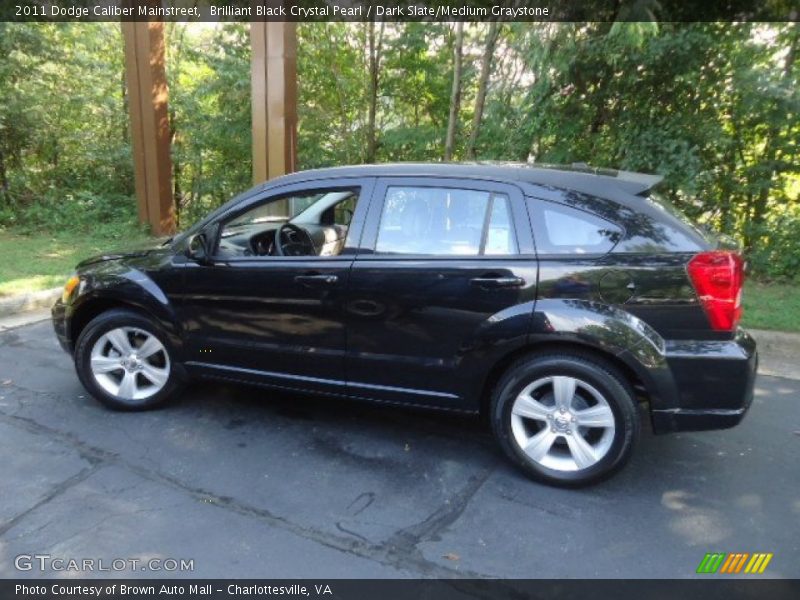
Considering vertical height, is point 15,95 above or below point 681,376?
above

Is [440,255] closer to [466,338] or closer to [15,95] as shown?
[466,338]

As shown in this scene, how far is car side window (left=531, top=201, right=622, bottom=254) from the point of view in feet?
9.99

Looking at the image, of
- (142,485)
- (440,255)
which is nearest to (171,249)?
(142,485)

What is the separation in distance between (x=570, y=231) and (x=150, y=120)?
8735mm

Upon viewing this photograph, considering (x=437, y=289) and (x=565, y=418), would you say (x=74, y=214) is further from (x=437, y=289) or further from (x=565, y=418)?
(x=565, y=418)

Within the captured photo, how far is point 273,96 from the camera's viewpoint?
8141 millimetres

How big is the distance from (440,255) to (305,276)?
79cm

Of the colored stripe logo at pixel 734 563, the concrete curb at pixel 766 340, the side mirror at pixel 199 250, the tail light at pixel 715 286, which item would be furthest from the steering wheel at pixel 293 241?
the concrete curb at pixel 766 340

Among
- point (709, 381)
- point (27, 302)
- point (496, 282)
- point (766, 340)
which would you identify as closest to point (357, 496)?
point (496, 282)

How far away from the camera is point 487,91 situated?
9.30 meters

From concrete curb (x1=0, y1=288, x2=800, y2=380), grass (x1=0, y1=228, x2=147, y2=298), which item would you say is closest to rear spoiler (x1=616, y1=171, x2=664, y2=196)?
concrete curb (x1=0, y1=288, x2=800, y2=380)

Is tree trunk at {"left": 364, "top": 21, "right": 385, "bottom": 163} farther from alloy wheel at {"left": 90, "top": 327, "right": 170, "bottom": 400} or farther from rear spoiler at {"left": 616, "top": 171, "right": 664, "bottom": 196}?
rear spoiler at {"left": 616, "top": 171, "right": 664, "bottom": 196}

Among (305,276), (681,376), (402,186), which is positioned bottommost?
(681,376)

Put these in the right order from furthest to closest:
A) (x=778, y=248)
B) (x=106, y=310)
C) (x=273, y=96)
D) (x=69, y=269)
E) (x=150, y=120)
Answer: (x=150, y=120), (x=273, y=96), (x=69, y=269), (x=778, y=248), (x=106, y=310)
